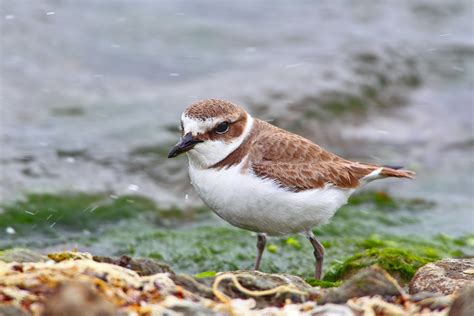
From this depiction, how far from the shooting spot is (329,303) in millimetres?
4699

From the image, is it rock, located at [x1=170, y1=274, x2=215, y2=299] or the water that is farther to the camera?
the water

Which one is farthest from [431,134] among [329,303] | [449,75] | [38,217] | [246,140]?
[329,303]

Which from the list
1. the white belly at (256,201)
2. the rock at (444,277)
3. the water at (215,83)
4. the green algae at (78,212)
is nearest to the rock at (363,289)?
the rock at (444,277)

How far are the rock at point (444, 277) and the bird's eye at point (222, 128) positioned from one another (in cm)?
198

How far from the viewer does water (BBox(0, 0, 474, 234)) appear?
40.2ft

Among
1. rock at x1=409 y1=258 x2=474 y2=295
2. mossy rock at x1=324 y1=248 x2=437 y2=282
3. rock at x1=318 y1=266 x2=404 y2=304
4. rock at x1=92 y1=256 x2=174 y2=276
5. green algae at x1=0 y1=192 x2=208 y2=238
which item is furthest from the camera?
green algae at x1=0 y1=192 x2=208 y2=238

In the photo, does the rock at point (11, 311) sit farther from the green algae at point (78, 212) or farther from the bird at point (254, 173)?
the green algae at point (78, 212)

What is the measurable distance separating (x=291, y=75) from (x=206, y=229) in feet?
20.3

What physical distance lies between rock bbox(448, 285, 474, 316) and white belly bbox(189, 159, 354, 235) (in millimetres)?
2396

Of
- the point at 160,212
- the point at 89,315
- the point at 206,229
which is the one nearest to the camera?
the point at 89,315

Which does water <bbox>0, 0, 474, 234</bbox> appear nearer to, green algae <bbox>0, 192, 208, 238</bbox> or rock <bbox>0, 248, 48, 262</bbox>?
green algae <bbox>0, 192, 208, 238</bbox>

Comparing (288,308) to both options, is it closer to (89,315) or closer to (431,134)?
(89,315)

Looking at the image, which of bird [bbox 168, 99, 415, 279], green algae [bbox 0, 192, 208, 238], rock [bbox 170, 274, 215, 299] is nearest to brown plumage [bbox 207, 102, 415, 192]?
bird [bbox 168, 99, 415, 279]

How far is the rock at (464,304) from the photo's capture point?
429cm
